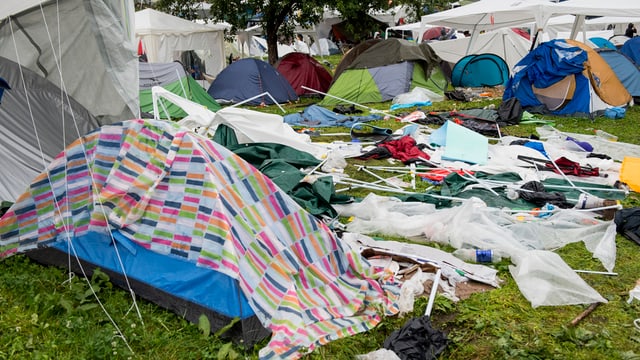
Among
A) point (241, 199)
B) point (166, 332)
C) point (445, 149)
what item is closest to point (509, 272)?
point (241, 199)

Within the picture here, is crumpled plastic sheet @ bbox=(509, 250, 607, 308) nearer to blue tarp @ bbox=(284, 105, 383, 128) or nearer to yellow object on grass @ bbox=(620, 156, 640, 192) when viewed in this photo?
yellow object on grass @ bbox=(620, 156, 640, 192)

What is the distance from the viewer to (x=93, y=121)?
21.9 ft

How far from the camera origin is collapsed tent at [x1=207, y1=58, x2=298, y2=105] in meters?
15.5

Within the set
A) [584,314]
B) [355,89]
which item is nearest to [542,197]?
[584,314]

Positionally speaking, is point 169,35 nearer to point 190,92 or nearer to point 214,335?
point 190,92

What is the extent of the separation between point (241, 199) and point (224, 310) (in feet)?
2.45

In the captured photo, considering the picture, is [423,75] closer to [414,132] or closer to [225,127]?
[414,132]

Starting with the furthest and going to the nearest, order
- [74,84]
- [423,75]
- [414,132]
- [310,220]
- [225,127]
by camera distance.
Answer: [423,75] → [414,132] → [225,127] → [74,84] → [310,220]

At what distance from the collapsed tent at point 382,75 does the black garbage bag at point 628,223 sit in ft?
33.0

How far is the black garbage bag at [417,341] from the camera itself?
352cm

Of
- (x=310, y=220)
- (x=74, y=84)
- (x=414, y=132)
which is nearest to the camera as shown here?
(x=310, y=220)

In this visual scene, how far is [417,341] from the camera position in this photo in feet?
11.8

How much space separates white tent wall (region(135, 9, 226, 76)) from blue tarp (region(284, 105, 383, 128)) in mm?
6915

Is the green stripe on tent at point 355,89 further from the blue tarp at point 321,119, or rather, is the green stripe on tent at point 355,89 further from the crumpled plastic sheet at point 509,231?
the crumpled plastic sheet at point 509,231
